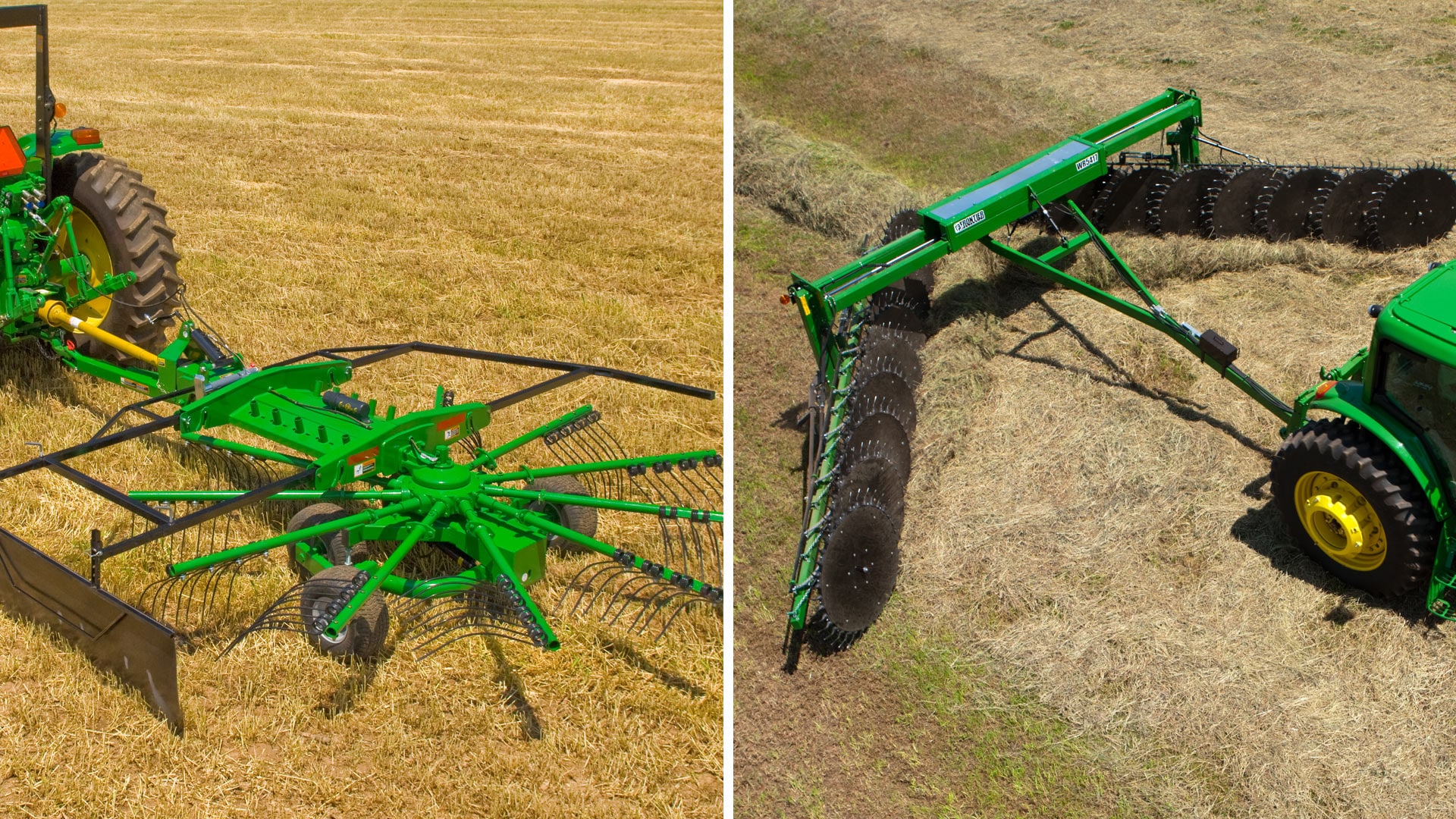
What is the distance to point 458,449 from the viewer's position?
5680 mm

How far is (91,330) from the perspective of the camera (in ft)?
17.5

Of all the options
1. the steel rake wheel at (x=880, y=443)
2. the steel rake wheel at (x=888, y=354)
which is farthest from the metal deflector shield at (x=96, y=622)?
the steel rake wheel at (x=888, y=354)

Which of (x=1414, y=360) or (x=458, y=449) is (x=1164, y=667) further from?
(x=458, y=449)

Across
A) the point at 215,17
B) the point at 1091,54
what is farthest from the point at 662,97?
the point at 215,17

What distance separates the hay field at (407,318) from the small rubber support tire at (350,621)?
0.07 m

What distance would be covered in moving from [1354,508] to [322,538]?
4132 mm

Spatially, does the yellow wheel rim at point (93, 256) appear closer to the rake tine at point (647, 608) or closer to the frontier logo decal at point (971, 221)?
the rake tine at point (647, 608)

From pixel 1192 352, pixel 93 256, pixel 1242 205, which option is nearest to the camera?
pixel 93 256

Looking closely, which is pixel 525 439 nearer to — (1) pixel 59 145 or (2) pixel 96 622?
(2) pixel 96 622

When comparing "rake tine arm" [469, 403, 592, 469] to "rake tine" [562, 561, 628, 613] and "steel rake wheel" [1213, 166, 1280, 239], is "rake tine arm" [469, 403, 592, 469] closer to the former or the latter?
"rake tine" [562, 561, 628, 613]

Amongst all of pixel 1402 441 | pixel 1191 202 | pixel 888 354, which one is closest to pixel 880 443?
pixel 888 354

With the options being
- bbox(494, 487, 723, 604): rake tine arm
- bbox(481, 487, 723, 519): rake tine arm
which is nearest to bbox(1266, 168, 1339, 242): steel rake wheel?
bbox(481, 487, 723, 519): rake tine arm

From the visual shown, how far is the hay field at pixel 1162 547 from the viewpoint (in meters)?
4.39

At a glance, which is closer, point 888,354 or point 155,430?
point 155,430
